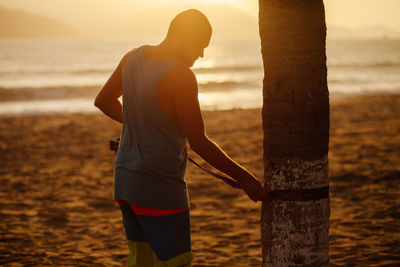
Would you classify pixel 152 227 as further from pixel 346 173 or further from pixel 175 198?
pixel 346 173

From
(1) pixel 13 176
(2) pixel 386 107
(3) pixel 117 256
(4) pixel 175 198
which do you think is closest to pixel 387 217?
(3) pixel 117 256

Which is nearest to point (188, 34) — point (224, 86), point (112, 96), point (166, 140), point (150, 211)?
point (166, 140)

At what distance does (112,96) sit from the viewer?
2.83 meters

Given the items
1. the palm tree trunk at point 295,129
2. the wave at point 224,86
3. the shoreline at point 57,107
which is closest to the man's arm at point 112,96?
the palm tree trunk at point 295,129

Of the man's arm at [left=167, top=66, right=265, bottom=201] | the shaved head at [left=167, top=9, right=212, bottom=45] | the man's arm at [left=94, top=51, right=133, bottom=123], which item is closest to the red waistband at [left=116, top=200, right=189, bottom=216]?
the man's arm at [left=167, top=66, right=265, bottom=201]

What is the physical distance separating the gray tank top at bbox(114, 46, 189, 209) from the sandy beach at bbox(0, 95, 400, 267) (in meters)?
2.54

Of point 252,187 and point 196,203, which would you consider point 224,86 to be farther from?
point 252,187

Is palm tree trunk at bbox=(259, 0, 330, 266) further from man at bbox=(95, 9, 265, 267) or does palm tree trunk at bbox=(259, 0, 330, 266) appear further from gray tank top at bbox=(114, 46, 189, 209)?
gray tank top at bbox=(114, 46, 189, 209)

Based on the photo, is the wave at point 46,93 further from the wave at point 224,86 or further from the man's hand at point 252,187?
the man's hand at point 252,187

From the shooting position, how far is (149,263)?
8.52 feet

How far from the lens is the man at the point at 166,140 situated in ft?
7.44

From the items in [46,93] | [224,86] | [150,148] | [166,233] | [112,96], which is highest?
[224,86]

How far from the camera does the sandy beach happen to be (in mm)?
4973

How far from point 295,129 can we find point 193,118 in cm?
57
